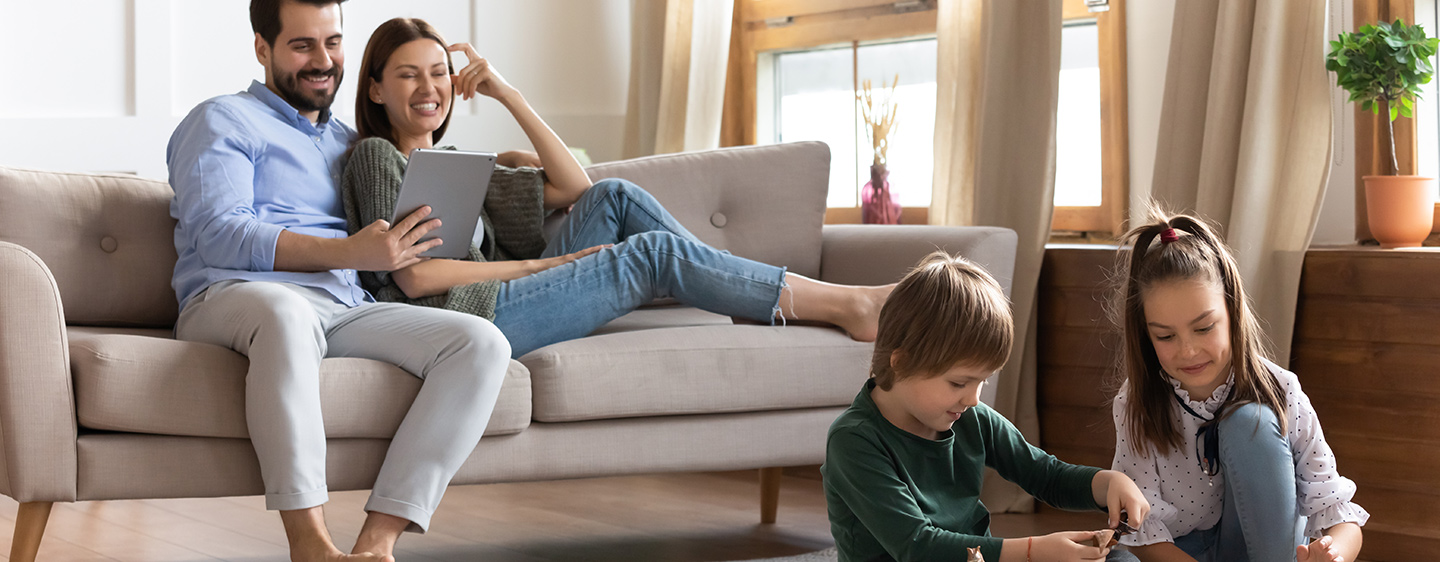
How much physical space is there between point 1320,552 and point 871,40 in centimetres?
238

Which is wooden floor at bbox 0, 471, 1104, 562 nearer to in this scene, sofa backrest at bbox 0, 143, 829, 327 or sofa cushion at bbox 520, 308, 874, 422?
sofa cushion at bbox 520, 308, 874, 422

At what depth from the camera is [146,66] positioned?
3.07 meters

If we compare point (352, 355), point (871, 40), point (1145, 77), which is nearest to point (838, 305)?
point (352, 355)

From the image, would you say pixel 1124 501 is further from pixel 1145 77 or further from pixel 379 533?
pixel 1145 77

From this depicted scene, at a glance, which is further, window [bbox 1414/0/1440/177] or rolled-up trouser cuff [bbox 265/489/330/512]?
window [bbox 1414/0/1440/177]

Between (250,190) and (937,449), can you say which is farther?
(250,190)

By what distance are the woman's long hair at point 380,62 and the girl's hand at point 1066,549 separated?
1554mm

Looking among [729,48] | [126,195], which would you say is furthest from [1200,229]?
[729,48]

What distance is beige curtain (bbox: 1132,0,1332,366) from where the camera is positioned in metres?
2.30

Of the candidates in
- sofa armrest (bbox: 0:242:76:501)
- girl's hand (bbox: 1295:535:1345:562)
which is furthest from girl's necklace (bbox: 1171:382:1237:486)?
sofa armrest (bbox: 0:242:76:501)

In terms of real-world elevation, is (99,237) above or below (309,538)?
above

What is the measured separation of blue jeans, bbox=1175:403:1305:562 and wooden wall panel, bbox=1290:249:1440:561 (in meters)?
0.80

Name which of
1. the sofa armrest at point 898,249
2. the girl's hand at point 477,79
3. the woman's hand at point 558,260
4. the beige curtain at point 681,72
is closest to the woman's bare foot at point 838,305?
the sofa armrest at point 898,249

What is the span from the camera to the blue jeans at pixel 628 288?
2078 mm
